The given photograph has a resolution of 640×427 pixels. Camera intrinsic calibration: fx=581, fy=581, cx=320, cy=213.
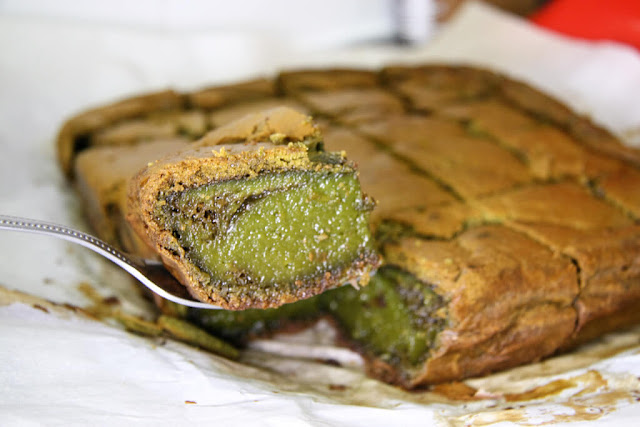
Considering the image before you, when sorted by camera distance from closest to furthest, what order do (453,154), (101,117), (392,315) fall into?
(392,315), (453,154), (101,117)

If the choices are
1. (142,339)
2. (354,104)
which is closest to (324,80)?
(354,104)

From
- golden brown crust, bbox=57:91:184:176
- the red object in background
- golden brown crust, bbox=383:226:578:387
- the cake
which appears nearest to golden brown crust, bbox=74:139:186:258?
the cake

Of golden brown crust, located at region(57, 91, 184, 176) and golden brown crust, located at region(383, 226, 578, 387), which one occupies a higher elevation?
golden brown crust, located at region(57, 91, 184, 176)

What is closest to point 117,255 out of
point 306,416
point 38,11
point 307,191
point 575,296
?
point 307,191

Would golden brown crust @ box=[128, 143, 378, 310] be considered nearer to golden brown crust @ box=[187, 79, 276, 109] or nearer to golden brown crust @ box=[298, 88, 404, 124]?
golden brown crust @ box=[298, 88, 404, 124]

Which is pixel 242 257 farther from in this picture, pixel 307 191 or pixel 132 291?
pixel 132 291

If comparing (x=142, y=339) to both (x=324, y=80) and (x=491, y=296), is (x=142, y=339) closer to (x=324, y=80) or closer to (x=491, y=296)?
(x=491, y=296)
